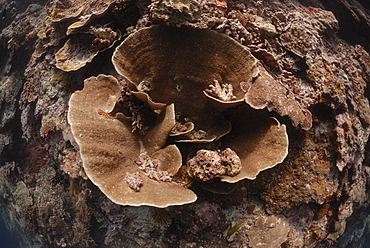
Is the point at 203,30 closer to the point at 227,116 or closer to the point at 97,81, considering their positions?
the point at 227,116

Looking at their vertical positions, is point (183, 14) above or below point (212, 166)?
above

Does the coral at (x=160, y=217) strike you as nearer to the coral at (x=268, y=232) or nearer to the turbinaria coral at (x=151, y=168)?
the turbinaria coral at (x=151, y=168)

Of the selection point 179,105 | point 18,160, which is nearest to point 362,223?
point 179,105

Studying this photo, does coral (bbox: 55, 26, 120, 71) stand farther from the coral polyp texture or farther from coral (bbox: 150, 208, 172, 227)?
coral (bbox: 150, 208, 172, 227)

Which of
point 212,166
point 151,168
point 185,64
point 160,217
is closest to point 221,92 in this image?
point 185,64

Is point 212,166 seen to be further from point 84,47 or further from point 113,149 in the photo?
point 84,47
